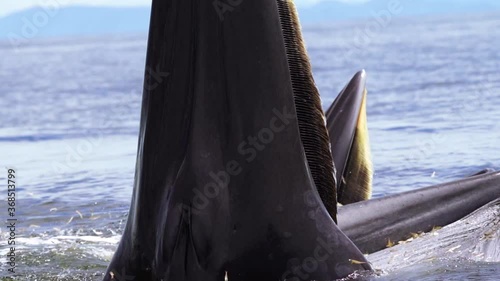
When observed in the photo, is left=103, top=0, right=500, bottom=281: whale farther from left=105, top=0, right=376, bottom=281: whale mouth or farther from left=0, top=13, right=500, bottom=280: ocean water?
left=0, top=13, right=500, bottom=280: ocean water

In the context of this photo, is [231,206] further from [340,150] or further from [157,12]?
[340,150]

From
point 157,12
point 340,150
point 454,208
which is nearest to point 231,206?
point 157,12

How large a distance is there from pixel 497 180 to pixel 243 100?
7.59ft

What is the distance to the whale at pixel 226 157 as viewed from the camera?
4473 mm

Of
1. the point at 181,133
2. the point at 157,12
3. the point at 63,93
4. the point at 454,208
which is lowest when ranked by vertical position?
the point at 63,93

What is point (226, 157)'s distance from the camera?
4500mm

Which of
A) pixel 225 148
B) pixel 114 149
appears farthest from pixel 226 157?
pixel 114 149

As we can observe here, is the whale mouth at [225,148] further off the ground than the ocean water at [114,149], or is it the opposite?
the whale mouth at [225,148]

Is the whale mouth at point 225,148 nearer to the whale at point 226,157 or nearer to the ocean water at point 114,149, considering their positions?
the whale at point 226,157

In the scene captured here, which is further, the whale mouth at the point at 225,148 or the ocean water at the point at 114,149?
the ocean water at the point at 114,149

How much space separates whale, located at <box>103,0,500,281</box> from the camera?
447cm

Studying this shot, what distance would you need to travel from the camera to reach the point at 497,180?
6.27 metres

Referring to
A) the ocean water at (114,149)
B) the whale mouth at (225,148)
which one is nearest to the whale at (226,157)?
the whale mouth at (225,148)

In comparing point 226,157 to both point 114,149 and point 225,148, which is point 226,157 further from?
point 114,149
